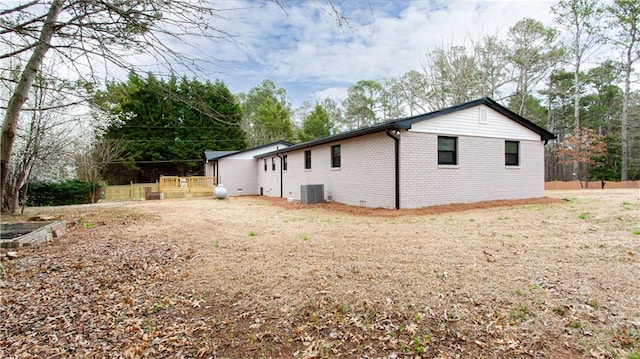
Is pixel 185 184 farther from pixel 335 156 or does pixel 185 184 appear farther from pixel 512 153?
pixel 512 153

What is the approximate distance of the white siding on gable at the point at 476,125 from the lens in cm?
982

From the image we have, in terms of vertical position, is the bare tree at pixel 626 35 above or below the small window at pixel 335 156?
above

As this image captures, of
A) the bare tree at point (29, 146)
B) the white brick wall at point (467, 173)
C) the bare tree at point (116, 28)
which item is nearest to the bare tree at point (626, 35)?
the white brick wall at point (467, 173)

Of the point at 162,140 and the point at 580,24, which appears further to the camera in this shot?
the point at 162,140

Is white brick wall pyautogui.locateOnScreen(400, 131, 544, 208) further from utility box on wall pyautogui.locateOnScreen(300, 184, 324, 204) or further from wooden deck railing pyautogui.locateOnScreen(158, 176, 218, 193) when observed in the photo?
wooden deck railing pyautogui.locateOnScreen(158, 176, 218, 193)

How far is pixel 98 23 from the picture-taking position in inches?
112

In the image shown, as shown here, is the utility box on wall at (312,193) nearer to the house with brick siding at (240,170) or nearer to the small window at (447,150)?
the small window at (447,150)

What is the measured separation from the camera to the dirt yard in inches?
95.0

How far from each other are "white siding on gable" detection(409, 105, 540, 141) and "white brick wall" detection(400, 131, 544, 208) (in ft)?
0.65

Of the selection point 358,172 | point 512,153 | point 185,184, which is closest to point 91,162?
point 185,184

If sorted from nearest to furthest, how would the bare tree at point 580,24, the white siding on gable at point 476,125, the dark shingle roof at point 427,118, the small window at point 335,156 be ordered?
the dark shingle roof at point 427,118, the white siding on gable at point 476,125, the small window at point 335,156, the bare tree at point 580,24

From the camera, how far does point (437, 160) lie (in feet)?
32.4

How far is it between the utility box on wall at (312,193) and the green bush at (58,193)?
521 inches

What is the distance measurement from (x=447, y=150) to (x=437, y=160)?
0.69 m
